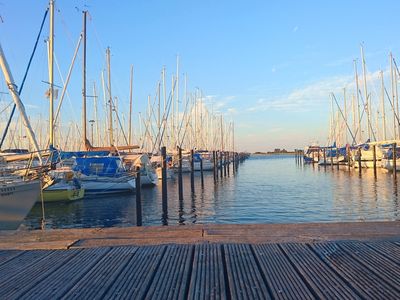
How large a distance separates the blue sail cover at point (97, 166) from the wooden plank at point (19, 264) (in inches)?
1008

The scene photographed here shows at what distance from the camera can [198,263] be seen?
436 cm

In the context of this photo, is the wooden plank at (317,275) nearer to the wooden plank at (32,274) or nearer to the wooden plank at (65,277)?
the wooden plank at (65,277)

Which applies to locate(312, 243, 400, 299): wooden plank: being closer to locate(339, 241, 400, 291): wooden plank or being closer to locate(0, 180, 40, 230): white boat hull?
locate(339, 241, 400, 291): wooden plank

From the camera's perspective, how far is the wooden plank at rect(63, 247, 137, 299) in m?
3.55

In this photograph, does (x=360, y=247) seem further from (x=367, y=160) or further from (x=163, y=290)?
(x=367, y=160)

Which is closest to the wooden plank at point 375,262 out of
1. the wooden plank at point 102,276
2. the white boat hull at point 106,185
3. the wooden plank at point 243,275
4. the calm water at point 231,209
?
the wooden plank at point 243,275

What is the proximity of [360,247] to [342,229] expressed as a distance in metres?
1.54

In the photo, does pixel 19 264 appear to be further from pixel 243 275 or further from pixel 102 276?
pixel 243 275

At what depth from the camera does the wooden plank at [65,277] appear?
3596 mm

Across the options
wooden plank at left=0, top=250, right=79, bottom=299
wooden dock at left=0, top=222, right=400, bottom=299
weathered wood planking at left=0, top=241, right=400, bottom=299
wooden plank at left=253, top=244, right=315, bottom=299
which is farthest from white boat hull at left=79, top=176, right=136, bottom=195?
wooden plank at left=253, top=244, right=315, bottom=299

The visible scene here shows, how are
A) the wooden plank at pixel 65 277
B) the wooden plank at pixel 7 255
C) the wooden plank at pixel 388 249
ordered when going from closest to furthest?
the wooden plank at pixel 65 277, the wooden plank at pixel 388 249, the wooden plank at pixel 7 255

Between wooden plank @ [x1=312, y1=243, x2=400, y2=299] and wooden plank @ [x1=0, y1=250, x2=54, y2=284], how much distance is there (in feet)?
11.0

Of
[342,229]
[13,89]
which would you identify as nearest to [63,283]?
[342,229]

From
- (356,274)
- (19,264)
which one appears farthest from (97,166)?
(356,274)
